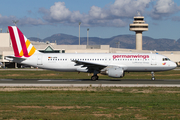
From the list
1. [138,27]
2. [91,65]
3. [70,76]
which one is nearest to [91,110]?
[91,65]

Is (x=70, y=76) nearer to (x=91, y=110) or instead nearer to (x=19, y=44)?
(x=19, y=44)

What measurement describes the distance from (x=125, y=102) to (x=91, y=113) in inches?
167

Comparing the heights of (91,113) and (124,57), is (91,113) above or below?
below

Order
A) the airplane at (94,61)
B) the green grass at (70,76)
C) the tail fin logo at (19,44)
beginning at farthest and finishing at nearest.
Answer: the green grass at (70,76) → the tail fin logo at (19,44) → the airplane at (94,61)

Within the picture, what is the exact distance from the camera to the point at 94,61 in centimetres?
3669

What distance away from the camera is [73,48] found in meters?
93.6

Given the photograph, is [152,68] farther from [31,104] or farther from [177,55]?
[177,55]

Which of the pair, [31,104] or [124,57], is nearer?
[31,104]

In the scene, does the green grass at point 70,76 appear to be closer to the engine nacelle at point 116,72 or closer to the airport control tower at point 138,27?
the engine nacelle at point 116,72

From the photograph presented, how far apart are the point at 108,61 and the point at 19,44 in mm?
13455

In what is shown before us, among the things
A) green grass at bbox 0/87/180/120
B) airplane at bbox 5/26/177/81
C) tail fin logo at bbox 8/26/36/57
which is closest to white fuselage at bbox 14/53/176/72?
airplane at bbox 5/26/177/81

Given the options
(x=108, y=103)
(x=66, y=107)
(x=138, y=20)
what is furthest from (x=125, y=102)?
(x=138, y=20)

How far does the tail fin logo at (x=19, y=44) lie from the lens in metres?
37.7

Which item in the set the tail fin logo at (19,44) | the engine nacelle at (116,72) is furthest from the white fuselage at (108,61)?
the engine nacelle at (116,72)
